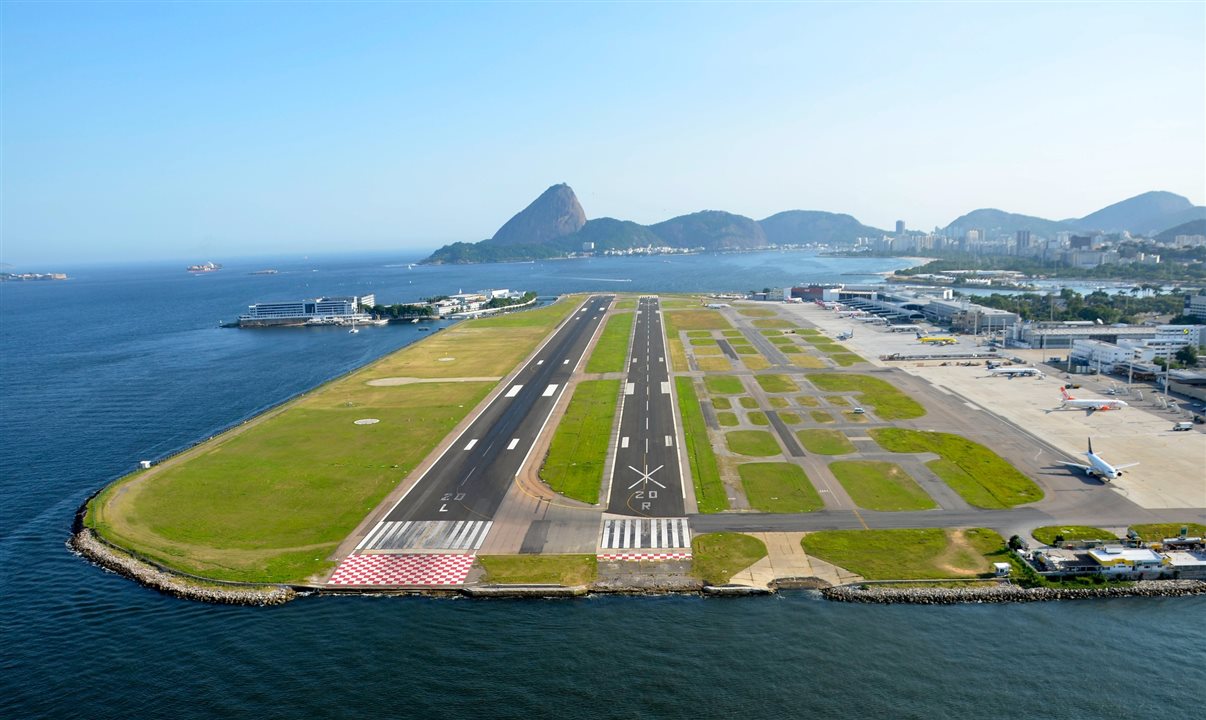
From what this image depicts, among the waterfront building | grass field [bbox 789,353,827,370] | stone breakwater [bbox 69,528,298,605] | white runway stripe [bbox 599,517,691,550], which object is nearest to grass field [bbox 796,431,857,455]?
white runway stripe [bbox 599,517,691,550]

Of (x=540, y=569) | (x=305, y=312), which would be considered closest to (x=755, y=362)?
(x=540, y=569)

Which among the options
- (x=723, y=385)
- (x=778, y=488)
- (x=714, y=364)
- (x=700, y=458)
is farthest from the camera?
(x=714, y=364)

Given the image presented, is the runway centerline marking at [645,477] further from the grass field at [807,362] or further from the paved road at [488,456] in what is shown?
the grass field at [807,362]

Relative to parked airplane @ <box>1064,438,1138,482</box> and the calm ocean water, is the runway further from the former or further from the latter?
parked airplane @ <box>1064,438,1138,482</box>

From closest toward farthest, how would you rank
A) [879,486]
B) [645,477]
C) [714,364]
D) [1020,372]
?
[879,486], [645,477], [1020,372], [714,364]

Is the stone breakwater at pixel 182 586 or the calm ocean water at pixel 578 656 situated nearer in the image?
the calm ocean water at pixel 578 656

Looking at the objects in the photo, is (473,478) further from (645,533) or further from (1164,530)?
(1164,530)

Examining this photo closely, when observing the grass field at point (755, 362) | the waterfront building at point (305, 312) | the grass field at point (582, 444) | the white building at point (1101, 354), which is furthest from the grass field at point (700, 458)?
the waterfront building at point (305, 312)
